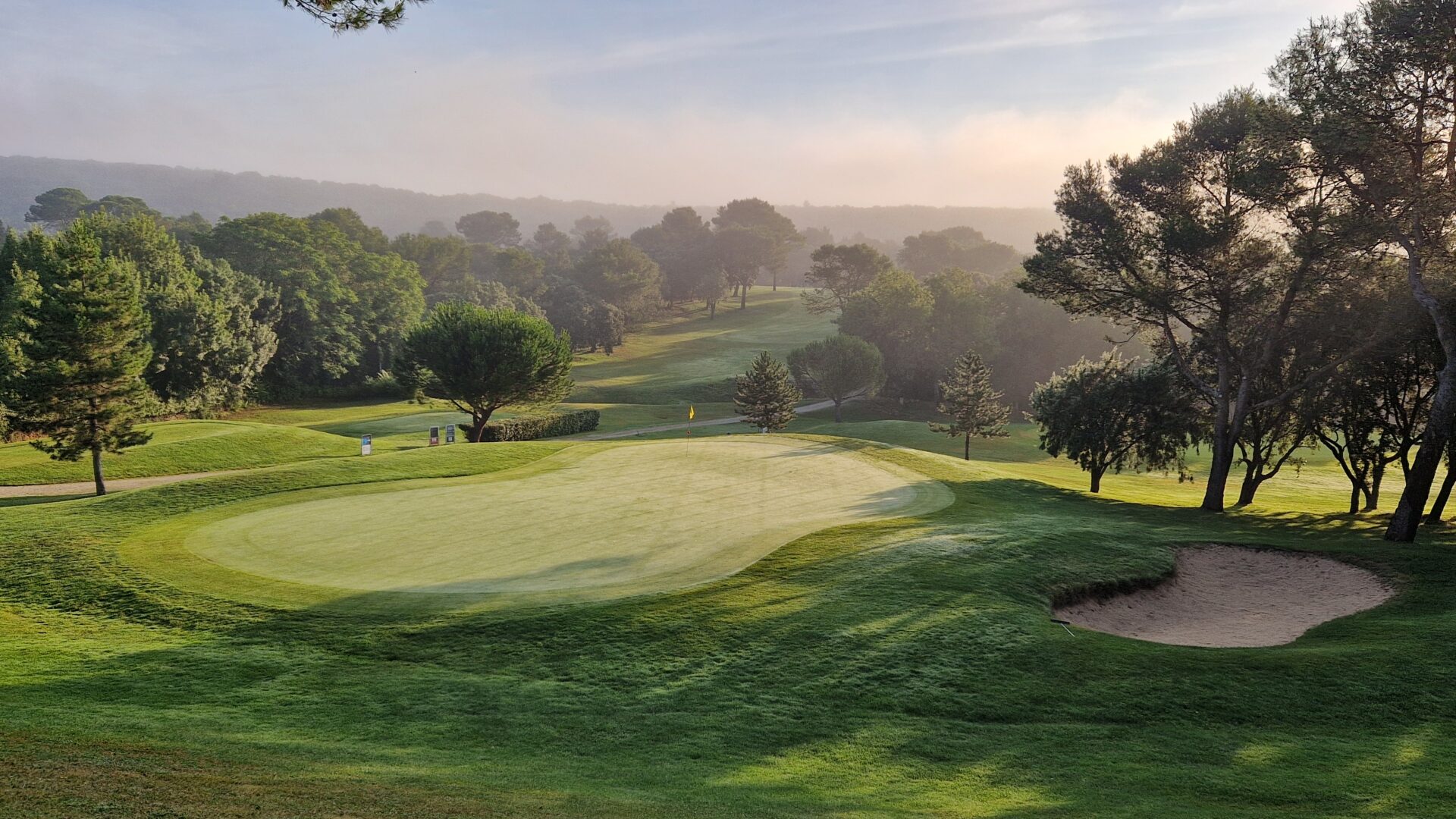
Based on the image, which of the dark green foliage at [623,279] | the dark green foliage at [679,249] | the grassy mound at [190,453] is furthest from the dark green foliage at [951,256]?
the grassy mound at [190,453]

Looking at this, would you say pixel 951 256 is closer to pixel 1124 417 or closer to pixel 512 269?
pixel 512 269

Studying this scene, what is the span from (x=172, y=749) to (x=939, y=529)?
17823mm

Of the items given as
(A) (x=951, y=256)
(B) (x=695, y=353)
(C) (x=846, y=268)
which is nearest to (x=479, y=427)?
(B) (x=695, y=353)

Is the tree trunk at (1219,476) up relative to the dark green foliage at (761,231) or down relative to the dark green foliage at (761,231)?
down

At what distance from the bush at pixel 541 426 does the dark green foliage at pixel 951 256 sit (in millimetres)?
122415

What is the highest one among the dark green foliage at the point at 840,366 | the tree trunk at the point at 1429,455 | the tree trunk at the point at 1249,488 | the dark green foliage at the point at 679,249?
the dark green foliage at the point at 679,249

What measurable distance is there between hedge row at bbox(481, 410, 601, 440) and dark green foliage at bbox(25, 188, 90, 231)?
177 meters

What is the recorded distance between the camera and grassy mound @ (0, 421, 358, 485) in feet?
115

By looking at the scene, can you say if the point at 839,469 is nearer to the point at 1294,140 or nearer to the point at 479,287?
the point at 1294,140

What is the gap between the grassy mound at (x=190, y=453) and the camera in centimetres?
3516

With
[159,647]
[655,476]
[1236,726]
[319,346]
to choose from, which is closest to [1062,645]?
[1236,726]

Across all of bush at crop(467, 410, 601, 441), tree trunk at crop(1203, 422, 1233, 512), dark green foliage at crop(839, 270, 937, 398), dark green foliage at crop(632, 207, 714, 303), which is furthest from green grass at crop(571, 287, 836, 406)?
tree trunk at crop(1203, 422, 1233, 512)

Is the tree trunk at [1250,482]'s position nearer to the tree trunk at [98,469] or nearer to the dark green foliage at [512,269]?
the tree trunk at [98,469]

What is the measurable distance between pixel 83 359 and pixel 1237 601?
37.3 metres
